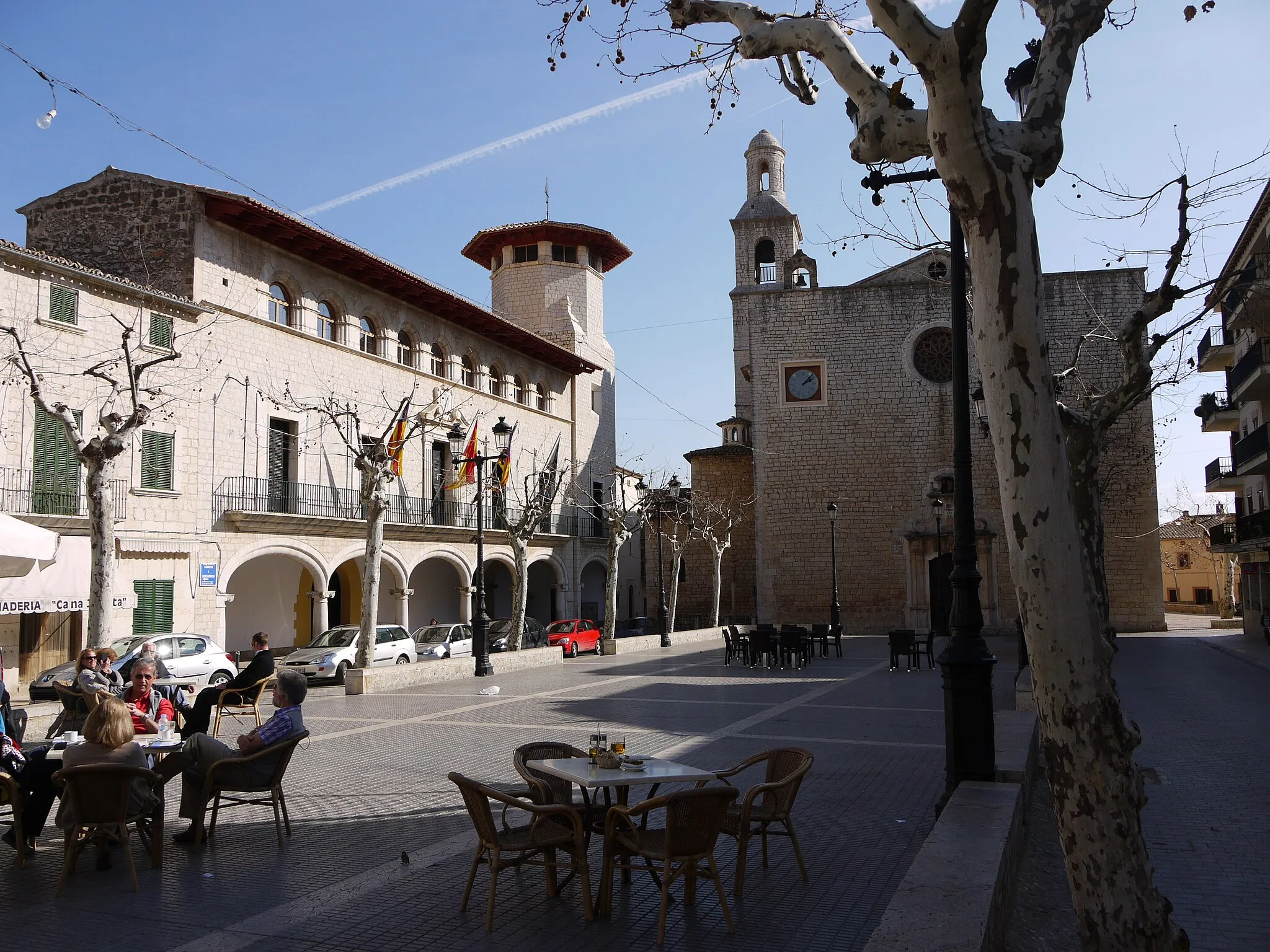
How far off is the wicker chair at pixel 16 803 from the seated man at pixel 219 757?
77 cm

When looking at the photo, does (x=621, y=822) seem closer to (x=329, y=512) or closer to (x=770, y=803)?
(x=770, y=803)

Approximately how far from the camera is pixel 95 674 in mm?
9500

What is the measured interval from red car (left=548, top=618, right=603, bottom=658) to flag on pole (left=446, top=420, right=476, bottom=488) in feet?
17.1

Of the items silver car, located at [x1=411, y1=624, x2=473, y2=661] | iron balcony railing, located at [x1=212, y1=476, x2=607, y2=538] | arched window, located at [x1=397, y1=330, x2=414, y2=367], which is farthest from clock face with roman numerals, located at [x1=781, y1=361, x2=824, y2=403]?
silver car, located at [x1=411, y1=624, x2=473, y2=661]

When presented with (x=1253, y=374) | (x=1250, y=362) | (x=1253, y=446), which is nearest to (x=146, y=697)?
(x=1253, y=374)

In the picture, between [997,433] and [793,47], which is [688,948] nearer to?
[997,433]

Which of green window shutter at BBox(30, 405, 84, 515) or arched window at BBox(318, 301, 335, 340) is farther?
arched window at BBox(318, 301, 335, 340)

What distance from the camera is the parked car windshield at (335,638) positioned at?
22562 mm

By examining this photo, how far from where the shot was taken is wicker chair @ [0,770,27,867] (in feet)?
19.3

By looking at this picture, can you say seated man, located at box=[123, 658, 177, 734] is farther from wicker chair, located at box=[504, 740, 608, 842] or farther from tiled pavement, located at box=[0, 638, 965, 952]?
wicker chair, located at box=[504, 740, 608, 842]

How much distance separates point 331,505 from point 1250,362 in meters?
27.1

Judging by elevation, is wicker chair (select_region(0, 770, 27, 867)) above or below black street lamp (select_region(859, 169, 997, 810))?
below

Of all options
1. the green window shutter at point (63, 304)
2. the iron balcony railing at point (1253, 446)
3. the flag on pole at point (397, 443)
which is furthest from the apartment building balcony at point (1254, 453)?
the green window shutter at point (63, 304)

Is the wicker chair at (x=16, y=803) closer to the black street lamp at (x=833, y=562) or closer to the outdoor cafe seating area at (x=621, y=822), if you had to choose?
the outdoor cafe seating area at (x=621, y=822)
